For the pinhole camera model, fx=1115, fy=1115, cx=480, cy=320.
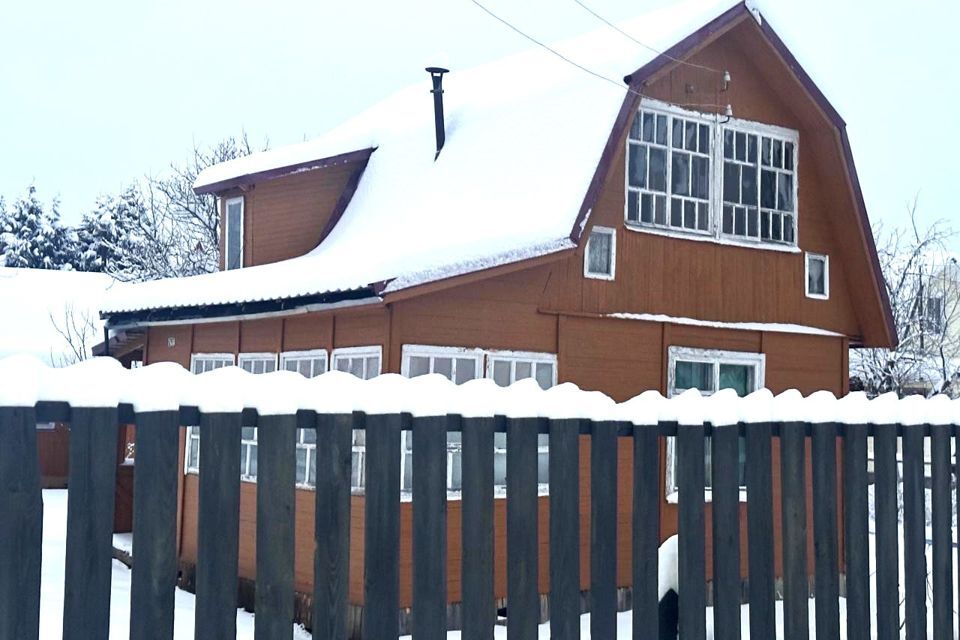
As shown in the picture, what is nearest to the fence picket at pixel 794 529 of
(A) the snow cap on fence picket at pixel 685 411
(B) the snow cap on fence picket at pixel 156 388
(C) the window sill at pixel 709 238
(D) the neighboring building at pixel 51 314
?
(A) the snow cap on fence picket at pixel 685 411

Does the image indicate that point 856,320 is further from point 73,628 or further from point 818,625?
point 73,628

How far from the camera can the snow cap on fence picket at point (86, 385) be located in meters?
3.41

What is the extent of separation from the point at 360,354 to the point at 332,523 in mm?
7269

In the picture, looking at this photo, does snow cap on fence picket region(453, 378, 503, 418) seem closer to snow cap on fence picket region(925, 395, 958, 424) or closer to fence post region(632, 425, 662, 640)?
fence post region(632, 425, 662, 640)

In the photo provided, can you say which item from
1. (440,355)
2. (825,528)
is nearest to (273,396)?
(825,528)

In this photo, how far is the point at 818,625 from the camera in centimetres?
547

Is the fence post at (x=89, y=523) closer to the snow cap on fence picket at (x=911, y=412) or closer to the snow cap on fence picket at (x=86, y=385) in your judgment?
the snow cap on fence picket at (x=86, y=385)

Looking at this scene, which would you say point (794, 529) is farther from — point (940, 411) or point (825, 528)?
point (940, 411)

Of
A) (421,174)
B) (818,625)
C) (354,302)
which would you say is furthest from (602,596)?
(421,174)

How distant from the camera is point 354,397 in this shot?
3.99 meters

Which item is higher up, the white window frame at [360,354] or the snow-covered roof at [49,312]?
the snow-covered roof at [49,312]

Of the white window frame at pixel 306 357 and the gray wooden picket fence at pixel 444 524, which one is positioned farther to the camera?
the white window frame at pixel 306 357

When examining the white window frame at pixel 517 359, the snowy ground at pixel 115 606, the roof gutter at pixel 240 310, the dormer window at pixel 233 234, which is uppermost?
the dormer window at pixel 233 234

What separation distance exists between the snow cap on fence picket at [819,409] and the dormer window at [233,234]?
467 inches
